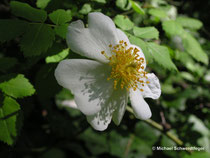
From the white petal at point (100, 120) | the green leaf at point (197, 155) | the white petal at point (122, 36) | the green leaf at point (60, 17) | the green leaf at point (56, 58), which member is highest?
the green leaf at point (60, 17)

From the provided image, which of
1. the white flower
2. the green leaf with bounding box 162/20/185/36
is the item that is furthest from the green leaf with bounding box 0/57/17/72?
the green leaf with bounding box 162/20/185/36

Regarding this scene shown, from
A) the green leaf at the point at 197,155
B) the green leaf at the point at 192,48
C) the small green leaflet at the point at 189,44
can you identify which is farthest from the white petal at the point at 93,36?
the green leaf at the point at 197,155

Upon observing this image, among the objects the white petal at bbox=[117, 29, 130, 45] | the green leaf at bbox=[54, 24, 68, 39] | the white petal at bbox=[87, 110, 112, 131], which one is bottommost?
the white petal at bbox=[87, 110, 112, 131]

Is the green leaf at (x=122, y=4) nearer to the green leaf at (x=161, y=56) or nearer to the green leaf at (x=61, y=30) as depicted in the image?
the green leaf at (x=161, y=56)

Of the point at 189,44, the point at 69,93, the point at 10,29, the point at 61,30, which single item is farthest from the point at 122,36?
the point at 69,93

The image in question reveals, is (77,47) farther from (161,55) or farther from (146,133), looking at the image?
(146,133)

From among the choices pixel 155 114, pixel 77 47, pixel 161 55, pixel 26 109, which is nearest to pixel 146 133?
pixel 155 114

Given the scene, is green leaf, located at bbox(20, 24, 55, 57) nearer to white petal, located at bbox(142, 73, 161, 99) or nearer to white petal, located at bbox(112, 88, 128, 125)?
white petal, located at bbox(112, 88, 128, 125)

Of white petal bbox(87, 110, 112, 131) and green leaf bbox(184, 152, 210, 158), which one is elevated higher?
white petal bbox(87, 110, 112, 131)
